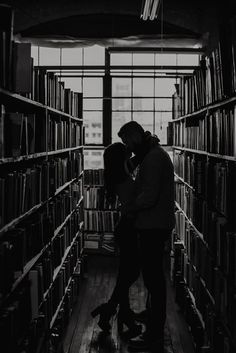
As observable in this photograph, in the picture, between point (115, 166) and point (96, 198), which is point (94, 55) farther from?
point (115, 166)

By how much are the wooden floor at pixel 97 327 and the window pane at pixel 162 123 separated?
9.49 feet

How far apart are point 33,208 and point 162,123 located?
6.07 metres

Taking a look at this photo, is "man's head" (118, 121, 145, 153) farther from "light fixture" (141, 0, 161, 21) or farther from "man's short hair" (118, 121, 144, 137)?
"light fixture" (141, 0, 161, 21)

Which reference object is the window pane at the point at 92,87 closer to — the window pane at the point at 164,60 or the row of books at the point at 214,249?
the window pane at the point at 164,60

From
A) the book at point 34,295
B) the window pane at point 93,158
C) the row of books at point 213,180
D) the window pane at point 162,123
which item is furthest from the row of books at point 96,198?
the book at point 34,295

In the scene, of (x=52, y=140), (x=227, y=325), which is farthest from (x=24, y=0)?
(x=227, y=325)

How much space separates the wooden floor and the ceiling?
3.99 meters

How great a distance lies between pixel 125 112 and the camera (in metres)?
9.70

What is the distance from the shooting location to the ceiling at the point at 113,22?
935 cm

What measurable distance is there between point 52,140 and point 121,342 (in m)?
1.80

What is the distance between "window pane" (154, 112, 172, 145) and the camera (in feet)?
31.6

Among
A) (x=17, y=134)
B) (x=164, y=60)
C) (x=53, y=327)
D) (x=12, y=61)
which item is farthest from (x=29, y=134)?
(x=164, y=60)

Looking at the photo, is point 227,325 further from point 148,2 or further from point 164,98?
point 164,98

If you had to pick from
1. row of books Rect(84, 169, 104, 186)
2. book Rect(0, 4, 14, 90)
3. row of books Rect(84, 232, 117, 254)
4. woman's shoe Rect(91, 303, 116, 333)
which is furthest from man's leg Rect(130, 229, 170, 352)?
row of books Rect(84, 169, 104, 186)
